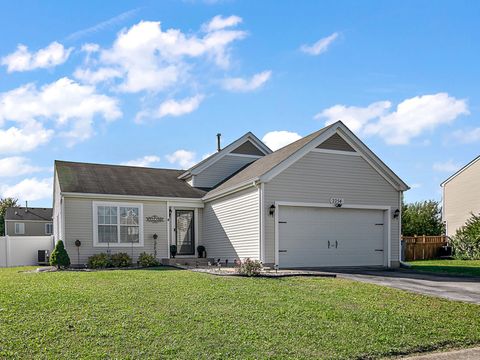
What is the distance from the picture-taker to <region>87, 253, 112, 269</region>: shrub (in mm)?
17484

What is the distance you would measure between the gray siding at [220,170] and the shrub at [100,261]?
6038mm

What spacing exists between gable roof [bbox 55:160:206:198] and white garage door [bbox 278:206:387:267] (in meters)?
6.04

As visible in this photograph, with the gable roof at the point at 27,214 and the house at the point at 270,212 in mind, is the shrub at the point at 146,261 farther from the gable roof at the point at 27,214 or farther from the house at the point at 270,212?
the gable roof at the point at 27,214

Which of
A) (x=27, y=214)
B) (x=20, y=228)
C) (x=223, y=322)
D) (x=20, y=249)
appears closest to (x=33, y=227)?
(x=20, y=228)

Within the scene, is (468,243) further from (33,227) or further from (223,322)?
(33,227)

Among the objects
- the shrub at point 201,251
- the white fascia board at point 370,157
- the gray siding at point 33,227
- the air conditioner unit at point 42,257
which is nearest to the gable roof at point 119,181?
the shrub at point 201,251

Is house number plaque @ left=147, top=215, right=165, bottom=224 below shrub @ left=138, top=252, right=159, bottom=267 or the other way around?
the other way around

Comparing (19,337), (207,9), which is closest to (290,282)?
(19,337)

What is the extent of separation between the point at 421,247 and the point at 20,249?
73.2 ft

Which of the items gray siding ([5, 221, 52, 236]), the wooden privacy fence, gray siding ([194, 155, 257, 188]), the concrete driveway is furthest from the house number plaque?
gray siding ([5, 221, 52, 236])

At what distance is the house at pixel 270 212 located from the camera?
1606cm

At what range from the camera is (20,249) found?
23.4 meters

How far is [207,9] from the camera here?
12422 millimetres

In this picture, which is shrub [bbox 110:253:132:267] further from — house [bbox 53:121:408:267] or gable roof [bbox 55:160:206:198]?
gable roof [bbox 55:160:206:198]
